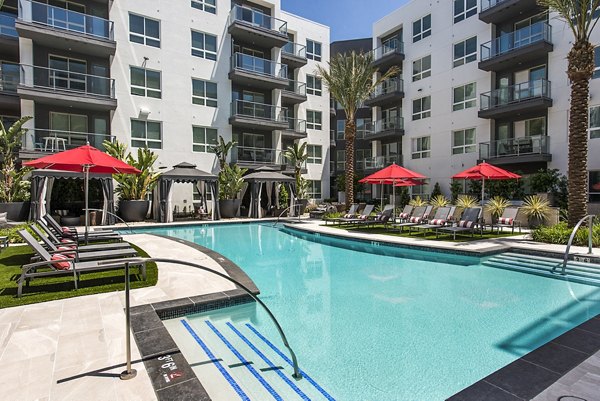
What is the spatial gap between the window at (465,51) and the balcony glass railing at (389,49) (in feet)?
16.7

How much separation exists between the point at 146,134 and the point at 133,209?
557 centimetres

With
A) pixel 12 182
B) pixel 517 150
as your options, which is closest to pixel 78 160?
pixel 12 182

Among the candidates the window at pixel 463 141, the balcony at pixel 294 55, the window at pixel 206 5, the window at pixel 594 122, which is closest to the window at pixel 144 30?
the window at pixel 206 5

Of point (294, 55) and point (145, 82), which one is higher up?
point (294, 55)

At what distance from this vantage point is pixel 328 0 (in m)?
25.6

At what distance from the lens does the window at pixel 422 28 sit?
27547 mm

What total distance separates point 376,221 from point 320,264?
22.9 feet

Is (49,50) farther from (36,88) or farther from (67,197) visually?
(67,197)

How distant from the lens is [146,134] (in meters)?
21.9

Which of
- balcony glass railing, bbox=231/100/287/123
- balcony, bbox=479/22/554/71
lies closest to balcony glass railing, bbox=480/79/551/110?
balcony, bbox=479/22/554/71

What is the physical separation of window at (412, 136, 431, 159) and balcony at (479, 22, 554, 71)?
6465 mm

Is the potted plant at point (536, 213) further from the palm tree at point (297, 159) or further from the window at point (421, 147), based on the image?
the palm tree at point (297, 159)

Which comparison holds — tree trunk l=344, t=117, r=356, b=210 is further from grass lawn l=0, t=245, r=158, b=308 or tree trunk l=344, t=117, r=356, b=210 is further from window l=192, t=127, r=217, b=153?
grass lawn l=0, t=245, r=158, b=308

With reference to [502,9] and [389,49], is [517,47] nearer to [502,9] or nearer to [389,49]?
[502,9]
